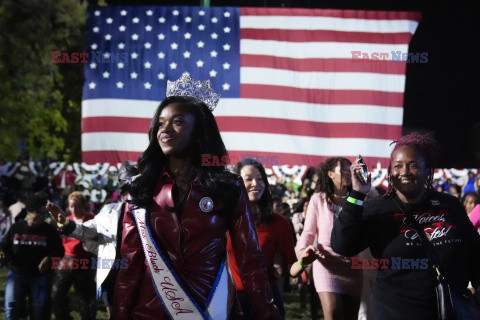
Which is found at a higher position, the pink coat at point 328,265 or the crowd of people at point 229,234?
the crowd of people at point 229,234

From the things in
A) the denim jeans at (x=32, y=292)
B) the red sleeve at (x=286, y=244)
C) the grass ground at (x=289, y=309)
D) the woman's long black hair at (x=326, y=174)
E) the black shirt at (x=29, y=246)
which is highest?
the woman's long black hair at (x=326, y=174)

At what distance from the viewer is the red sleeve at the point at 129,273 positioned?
303cm

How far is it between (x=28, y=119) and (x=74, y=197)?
62.0 feet

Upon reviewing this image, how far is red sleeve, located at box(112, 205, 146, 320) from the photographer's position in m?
3.03

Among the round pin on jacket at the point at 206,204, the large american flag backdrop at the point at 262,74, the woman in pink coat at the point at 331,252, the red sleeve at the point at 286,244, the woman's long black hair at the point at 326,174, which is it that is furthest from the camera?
the large american flag backdrop at the point at 262,74

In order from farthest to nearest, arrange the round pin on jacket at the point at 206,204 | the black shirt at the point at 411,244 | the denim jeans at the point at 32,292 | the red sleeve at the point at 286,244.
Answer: the denim jeans at the point at 32,292
the red sleeve at the point at 286,244
the black shirt at the point at 411,244
the round pin on jacket at the point at 206,204

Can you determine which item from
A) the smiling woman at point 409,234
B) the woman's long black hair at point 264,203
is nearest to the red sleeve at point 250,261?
the smiling woman at point 409,234

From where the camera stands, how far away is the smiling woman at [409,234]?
3709 mm

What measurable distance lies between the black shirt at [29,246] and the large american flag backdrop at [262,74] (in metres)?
4.30

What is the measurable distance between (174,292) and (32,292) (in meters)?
5.37

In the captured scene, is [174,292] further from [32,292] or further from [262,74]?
[262,74]

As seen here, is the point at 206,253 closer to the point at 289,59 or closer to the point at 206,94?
the point at 206,94

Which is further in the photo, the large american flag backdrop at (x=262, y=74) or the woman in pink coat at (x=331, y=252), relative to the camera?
the large american flag backdrop at (x=262, y=74)

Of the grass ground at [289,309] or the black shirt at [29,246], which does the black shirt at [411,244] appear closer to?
the black shirt at [29,246]
